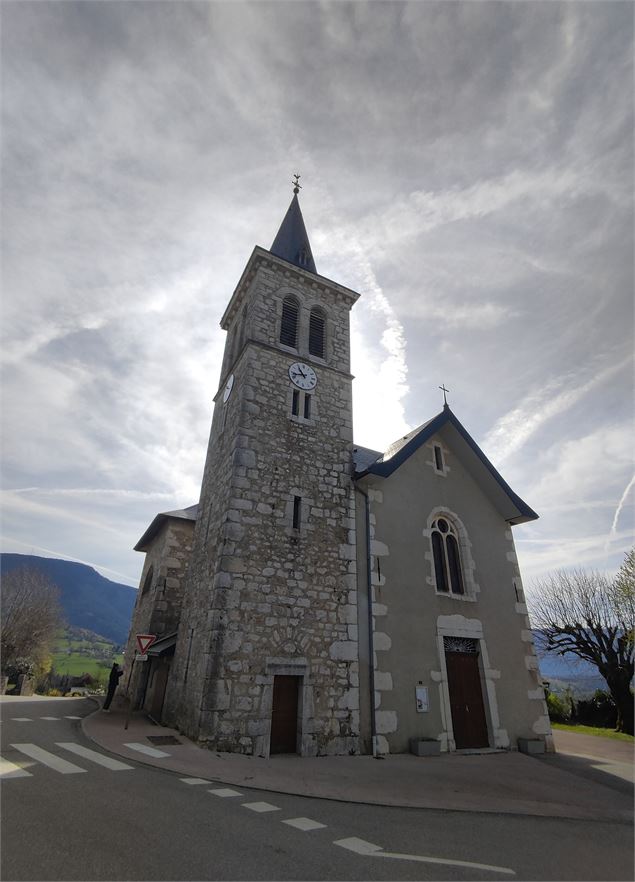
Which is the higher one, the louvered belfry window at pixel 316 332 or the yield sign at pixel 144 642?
the louvered belfry window at pixel 316 332

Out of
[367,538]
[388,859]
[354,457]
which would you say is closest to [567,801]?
[388,859]

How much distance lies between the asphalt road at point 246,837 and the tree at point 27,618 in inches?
1228

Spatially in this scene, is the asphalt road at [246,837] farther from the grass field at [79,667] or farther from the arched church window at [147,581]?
the grass field at [79,667]

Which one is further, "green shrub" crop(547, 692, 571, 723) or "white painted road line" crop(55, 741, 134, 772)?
"green shrub" crop(547, 692, 571, 723)

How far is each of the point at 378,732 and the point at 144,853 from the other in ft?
24.2

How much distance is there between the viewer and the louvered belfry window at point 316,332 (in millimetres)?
14594

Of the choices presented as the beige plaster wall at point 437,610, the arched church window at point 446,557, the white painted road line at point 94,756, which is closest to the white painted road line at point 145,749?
the white painted road line at point 94,756

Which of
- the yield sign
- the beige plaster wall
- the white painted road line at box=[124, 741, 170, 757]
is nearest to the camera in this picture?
the white painted road line at box=[124, 741, 170, 757]

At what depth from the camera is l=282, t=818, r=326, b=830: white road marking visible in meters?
4.85

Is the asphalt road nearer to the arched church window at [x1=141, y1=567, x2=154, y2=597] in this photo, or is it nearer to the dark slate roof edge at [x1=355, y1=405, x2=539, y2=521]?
the dark slate roof edge at [x1=355, y1=405, x2=539, y2=521]

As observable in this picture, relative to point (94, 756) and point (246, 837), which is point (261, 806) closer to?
point (246, 837)

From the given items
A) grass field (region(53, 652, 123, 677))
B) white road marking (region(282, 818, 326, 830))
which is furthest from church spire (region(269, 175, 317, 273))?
grass field (region(53, 652, 123, 677))

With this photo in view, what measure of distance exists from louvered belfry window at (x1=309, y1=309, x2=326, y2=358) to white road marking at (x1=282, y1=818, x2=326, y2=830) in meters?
11.8

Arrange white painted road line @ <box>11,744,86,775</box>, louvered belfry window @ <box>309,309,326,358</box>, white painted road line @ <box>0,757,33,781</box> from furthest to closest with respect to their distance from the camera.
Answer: louvered belfry window @ <box>309,309,326,358</box> → white painted road line @ <box>11,744,86,775</box> → white painted road line @ <box>0,757,33,781</box>
